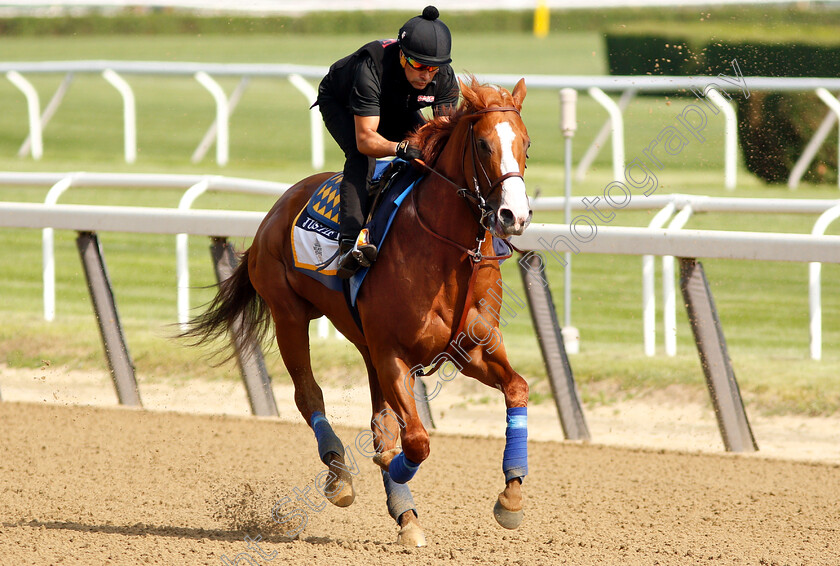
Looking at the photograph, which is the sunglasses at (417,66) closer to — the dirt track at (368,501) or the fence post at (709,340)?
the dirt track at (368,501)

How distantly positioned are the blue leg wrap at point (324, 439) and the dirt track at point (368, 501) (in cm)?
30

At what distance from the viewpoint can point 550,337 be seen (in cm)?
566

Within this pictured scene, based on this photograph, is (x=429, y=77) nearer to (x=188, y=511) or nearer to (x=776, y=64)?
(x=188, y=511)

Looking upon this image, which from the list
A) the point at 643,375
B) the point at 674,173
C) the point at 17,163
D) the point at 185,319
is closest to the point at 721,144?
the point at 674,173

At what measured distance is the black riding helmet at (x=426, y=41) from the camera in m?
3.84

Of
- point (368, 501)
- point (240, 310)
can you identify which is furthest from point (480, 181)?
point (240, 310)

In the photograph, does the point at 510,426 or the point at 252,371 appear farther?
the point at 252,371

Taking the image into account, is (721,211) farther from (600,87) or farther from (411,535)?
(600,87)

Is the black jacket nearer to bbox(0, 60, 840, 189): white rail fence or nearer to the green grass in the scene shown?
the green grass

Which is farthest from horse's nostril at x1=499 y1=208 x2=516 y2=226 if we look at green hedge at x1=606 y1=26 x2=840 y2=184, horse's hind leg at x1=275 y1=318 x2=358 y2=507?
green hedge at x1=606 y1=26 x2=840 y2=184

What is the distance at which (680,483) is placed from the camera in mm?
4926

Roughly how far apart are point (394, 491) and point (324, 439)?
15.8 inches

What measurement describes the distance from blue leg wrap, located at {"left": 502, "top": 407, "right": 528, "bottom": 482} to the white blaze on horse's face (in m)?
0.79

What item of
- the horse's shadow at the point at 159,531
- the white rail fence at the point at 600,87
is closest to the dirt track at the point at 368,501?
the horse's shadow at the point at 159,531
